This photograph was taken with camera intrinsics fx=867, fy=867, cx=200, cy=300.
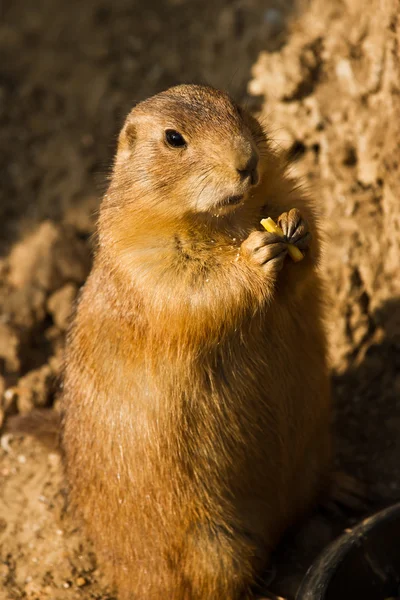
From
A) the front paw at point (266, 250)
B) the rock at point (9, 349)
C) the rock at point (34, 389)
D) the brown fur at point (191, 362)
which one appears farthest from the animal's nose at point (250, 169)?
the rock at point (9, 349)

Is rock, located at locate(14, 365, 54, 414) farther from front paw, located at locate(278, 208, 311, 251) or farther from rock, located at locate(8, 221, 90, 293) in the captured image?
front paw, located at locate(278, 208, 311, 251)

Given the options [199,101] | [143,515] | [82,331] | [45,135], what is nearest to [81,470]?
[143,515]

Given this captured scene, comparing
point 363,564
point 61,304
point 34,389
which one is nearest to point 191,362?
point 363,564

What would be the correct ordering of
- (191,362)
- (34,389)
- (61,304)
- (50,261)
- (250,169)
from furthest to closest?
(50,261) → (61,304) → (34,389) → (191,362) → (250,169)

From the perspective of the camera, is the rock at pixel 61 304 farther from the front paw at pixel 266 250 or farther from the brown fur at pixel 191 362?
the front paw at pixel 266 250

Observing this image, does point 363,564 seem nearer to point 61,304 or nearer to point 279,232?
point 279,232

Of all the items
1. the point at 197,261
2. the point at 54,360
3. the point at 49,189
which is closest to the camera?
the point at 197,261

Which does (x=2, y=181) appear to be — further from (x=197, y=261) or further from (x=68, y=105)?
(x=197, y=261)
